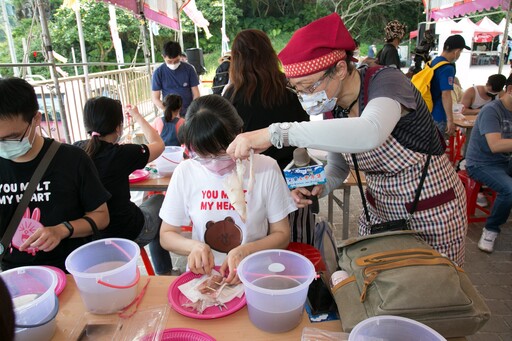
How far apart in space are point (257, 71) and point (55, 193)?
139 centimetres

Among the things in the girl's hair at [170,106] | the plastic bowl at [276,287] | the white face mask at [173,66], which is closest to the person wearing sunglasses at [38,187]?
the plastic bowl at [276,287]

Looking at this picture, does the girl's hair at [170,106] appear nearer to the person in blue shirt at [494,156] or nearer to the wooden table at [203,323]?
the wooden table at [203,323]

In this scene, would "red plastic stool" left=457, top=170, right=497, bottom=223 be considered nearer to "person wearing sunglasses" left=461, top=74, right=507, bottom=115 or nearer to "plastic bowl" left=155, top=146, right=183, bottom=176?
"person wearing sunglasses" left=461, top=74, right=507, bottom=115

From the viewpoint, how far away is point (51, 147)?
5.14ft

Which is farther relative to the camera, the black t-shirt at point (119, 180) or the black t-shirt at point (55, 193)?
the black t-shirt at point (119, 180)

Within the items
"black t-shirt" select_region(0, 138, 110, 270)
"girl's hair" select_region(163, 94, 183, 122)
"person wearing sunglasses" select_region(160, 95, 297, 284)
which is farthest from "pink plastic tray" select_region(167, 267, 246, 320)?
"girl's hair" select_region(163, 94, 183, 122)

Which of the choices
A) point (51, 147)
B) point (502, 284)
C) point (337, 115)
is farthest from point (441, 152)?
point (502, 284)

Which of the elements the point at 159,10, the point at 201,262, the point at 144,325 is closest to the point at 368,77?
the point at 201,262

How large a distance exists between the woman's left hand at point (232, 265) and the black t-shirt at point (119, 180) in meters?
1.16

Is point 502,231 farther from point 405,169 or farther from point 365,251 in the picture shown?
point 365,251

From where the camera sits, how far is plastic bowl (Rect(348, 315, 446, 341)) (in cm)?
81

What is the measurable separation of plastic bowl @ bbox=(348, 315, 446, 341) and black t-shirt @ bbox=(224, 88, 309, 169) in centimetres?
147

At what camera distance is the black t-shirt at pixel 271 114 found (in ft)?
7.38

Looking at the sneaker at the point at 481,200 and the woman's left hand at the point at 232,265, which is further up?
the woman's left hand at the point at 232,265
